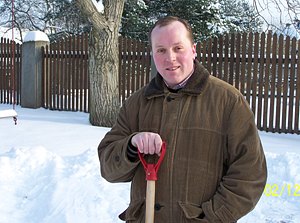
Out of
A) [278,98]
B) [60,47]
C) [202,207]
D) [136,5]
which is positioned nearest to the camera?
[202,207]

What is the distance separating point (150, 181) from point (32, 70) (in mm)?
11236

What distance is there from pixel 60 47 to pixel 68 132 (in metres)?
4.12

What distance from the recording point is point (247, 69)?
9.91 m

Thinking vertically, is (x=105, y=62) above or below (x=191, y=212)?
above

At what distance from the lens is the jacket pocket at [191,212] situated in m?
1.91

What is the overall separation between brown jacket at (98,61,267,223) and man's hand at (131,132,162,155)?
0.34 feet

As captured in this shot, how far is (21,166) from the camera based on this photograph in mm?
6180

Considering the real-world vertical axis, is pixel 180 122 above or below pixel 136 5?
below

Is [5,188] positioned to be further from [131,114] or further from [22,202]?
[131,114]

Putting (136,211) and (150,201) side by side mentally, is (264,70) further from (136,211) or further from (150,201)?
(150,201)

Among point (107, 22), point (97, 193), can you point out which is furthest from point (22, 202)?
point (107, 22)

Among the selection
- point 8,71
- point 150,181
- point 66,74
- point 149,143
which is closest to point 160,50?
point 149,143

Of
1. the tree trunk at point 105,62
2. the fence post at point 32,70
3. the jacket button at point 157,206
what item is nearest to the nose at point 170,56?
the jacket button at point 157,206

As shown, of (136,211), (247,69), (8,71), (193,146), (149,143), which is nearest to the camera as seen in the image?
(149,143)
